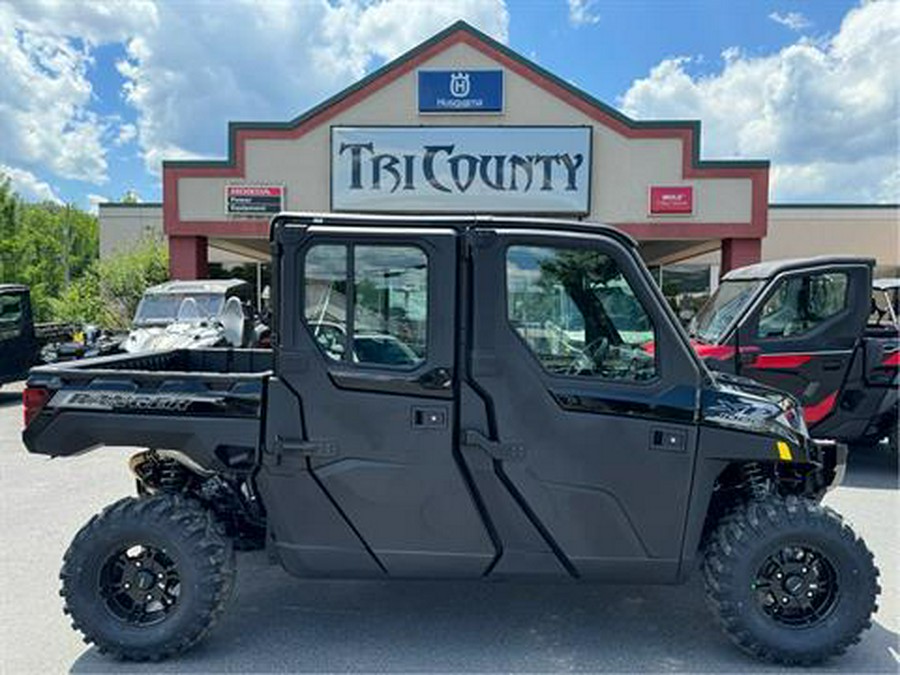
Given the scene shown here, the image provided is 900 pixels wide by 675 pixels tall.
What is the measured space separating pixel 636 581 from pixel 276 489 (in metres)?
1.80

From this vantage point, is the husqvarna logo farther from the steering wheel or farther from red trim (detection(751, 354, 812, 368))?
the steering wheel

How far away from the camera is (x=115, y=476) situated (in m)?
6.56

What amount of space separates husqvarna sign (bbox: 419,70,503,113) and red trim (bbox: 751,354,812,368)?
415 inches

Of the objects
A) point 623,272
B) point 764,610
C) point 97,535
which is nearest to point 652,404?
point 623,272

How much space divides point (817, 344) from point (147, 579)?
614cm

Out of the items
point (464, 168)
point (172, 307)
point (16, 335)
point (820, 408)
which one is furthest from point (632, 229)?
point (16, 335)

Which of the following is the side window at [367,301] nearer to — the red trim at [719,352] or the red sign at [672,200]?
the red trim at [719,352]

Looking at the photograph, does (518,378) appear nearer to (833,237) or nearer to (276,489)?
(276,489)

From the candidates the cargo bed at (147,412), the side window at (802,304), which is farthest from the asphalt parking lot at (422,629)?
the side window at (802,304)

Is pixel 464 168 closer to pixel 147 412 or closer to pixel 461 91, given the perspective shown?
pixel 461 91

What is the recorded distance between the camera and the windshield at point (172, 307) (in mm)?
11703

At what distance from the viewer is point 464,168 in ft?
50.8

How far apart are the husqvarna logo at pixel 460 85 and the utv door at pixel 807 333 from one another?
10.6 meters

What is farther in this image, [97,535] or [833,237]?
[833,237]
